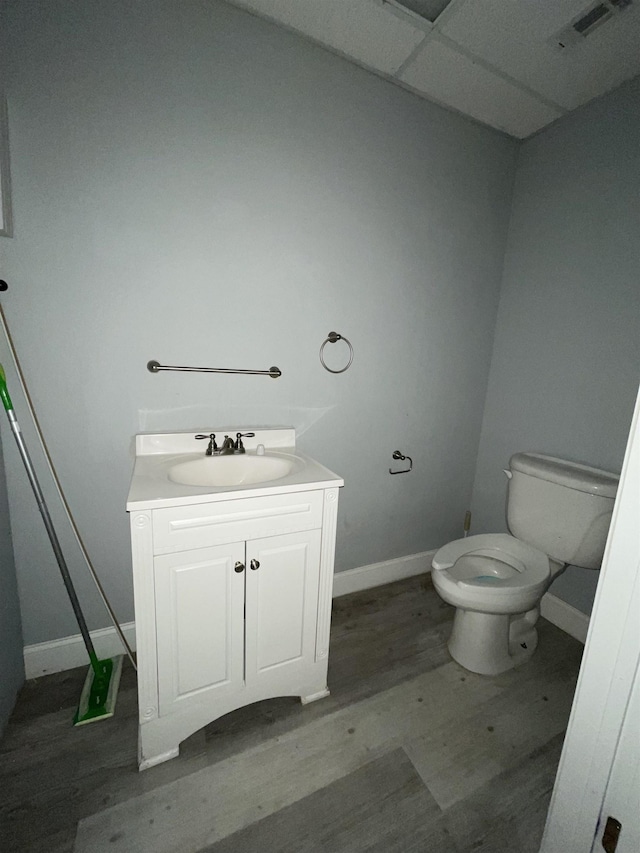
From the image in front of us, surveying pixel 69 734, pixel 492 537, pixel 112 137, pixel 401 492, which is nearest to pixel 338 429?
pixel 401 492

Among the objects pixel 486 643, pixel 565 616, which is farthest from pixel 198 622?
pixel 565 616

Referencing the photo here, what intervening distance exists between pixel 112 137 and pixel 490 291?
1832 millimetres

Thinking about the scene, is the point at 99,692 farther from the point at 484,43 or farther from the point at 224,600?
the point at 484,43

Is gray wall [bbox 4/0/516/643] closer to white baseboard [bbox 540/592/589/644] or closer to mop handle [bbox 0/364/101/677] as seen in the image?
mop handle [bbox 0/364/101/677]

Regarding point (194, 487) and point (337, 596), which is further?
point (337, 596)

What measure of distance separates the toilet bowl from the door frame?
1.94 ft

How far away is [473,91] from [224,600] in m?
2.27

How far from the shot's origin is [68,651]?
135 cm

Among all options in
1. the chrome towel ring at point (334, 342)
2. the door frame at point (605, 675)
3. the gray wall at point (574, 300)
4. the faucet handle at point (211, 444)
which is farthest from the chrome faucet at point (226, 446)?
the gray wall at point (574, 300)

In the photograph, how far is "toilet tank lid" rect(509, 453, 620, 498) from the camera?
1349 millimetres

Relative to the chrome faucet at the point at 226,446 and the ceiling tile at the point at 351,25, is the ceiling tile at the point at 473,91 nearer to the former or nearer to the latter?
the ceiling tile at the point at 351,25

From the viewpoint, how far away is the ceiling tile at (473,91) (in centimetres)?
138

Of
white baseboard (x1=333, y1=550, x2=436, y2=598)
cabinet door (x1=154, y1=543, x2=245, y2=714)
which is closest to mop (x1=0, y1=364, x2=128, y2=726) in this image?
cabinet door (x1=154, y1=543, x2=245, y2=714)

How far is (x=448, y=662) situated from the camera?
58.2 inches
